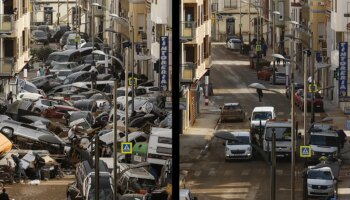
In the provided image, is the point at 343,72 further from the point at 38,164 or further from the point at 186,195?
the point at 38,164

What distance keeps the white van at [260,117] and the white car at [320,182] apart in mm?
216

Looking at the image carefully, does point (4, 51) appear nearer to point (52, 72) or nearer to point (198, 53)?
point (52, 72)

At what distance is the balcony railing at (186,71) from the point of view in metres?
→ 3.49

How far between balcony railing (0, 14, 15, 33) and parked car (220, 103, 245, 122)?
2.67 ft

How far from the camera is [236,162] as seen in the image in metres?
3.63

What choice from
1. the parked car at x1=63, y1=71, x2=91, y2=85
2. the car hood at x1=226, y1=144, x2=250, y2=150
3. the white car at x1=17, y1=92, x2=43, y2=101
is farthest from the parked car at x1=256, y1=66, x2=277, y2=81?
the white car at x1=17, y1=92, x2=43, y2=101

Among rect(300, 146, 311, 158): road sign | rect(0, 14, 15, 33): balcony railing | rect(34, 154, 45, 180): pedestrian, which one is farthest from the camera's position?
rect(34, 154, 45, 180): pedestrian

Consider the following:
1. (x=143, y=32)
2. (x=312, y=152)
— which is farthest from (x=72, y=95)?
(x=312, y=152)

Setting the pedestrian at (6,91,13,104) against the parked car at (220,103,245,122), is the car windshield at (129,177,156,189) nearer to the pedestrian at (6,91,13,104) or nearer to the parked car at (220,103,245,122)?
the parked car at (220,103,245,122)

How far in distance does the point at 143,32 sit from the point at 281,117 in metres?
0.58

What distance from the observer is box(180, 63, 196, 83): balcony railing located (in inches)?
137

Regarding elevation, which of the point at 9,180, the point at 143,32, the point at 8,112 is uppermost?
the point at 143,32

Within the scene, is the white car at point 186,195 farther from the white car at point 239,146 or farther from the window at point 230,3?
the window at point 230,3

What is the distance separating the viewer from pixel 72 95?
12.7 feet
